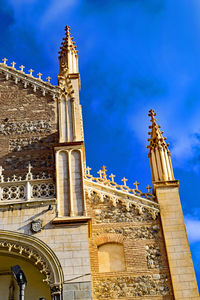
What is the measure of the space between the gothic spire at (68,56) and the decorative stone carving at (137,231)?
814 cm

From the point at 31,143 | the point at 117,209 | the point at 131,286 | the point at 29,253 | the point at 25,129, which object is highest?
the point at 25,129

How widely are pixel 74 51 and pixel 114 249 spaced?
11501 millimetres

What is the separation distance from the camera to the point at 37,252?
563 inches

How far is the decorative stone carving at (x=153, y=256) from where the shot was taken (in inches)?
635

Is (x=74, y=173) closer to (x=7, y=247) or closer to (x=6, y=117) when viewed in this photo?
(x=7, y=247)

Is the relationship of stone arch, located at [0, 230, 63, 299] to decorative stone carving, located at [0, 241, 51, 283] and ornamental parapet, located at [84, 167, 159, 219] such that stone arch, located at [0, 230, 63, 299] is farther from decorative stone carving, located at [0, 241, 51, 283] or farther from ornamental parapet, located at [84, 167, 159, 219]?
ornamental parapet, located at [84, 167, 159, 219]

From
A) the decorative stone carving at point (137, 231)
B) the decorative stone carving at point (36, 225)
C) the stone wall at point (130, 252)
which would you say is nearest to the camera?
the decorative stone carving at point (36, 225)

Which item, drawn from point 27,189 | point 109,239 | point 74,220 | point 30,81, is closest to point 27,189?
point 27,189

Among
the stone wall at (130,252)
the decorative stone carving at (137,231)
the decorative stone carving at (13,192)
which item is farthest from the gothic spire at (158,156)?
the decorative stone carving at (13,192)

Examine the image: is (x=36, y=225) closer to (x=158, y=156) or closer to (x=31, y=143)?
(x=31, y=143)

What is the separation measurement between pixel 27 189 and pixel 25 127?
4.68m

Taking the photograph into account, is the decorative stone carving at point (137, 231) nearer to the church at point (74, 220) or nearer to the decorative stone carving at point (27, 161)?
the church at point (74, 220)

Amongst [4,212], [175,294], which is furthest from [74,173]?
[175,294]

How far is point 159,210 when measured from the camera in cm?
1747
